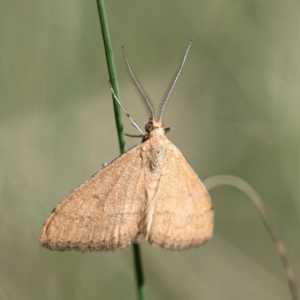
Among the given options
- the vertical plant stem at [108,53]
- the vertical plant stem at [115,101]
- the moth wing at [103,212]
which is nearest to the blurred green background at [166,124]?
the moth wing at [103,212]

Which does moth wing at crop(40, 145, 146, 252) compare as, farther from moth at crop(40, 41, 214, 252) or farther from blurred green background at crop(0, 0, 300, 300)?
blurred green background at crop(0, 0, 300, 300)

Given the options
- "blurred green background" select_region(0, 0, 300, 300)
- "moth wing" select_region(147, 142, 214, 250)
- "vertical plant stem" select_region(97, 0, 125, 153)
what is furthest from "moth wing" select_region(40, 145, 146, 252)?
"blurred green background" select_region(0, 0, 300, 300)

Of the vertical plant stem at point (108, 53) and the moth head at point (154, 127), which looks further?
the moth head at point (154, 127)

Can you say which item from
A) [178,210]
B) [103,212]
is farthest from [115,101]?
[178,210]

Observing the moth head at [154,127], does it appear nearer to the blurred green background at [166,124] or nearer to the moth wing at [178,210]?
the moth wing at [178,210]

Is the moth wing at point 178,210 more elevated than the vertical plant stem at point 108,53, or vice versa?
the vertical plant stem at point 108,53

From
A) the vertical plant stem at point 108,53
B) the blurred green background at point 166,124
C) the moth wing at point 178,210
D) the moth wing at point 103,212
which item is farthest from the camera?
the blurred green background at point 166,124

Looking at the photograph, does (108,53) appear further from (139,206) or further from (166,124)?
(166,124)

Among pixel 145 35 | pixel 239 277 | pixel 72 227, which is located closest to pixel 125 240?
pixel 72 227
